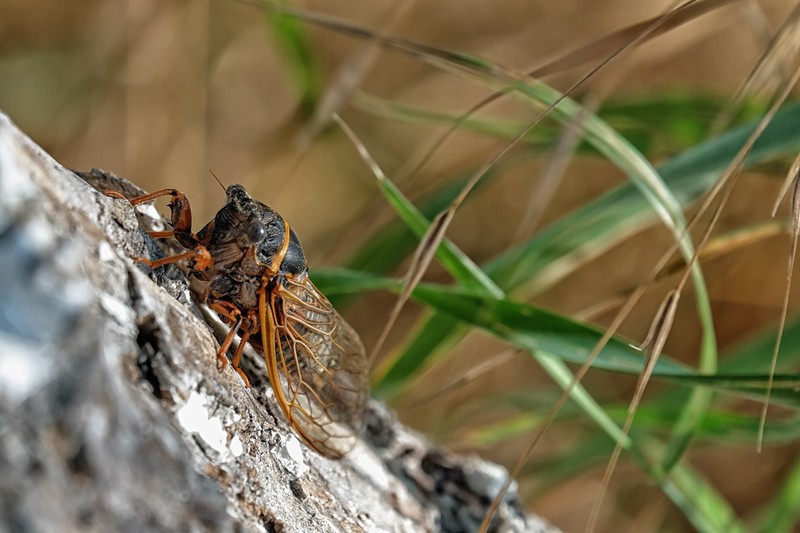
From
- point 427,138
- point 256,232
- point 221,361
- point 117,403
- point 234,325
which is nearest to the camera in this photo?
point 117,403

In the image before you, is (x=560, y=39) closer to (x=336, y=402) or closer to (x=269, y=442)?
(x=336, y=402)

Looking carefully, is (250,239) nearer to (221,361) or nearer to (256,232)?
(256,232)

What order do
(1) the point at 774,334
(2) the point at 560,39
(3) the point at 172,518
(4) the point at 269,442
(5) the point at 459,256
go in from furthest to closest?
(2) the point at 560,39
(1) the point at 774,334
(5) the point at 459,256
(4) the point at 269,442
(3) the point at 172,518

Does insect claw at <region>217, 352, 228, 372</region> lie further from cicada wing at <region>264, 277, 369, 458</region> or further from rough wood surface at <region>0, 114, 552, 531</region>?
cicada wing at <region>264, 277, 369, 458</region>

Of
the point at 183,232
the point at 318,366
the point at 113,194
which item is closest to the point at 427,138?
the point at 318,366

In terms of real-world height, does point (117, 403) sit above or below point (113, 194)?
below

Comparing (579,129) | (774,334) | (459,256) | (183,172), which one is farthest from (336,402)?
(183,172)

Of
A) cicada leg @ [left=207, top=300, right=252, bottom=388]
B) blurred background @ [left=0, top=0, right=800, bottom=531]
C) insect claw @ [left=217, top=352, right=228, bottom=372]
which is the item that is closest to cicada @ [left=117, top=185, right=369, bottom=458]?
cicada leg @ [left=207, top=300, right=252, bottom=388]
